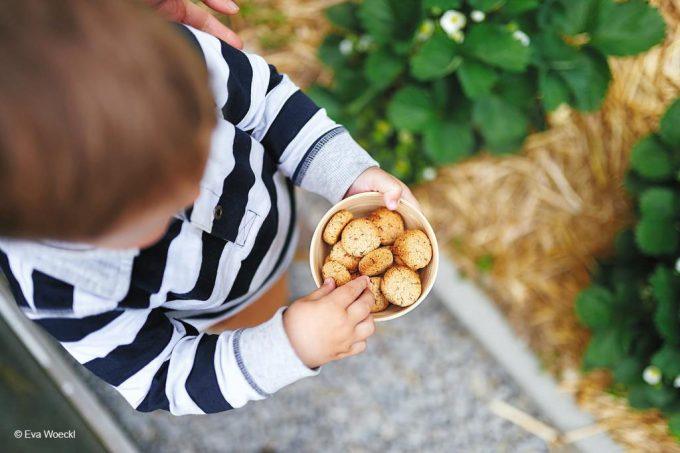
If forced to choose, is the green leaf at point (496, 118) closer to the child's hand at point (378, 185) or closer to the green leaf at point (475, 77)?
the green leaf at point (475, 77)

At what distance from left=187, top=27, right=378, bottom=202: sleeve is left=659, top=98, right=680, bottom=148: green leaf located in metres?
0.81

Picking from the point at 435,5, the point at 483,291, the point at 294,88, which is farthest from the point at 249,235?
the point at 483,291

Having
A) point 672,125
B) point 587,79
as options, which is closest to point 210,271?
point 587,79

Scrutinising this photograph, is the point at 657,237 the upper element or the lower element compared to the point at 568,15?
lower

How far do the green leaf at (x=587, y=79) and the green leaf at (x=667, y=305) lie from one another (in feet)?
1.37

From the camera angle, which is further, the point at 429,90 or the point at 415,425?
the point at 415,425

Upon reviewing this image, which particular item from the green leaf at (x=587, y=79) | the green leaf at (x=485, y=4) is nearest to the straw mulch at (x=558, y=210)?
the green leaf at (x=587, y=79)

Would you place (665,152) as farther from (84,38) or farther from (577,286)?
(84,38)

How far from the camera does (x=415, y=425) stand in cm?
157

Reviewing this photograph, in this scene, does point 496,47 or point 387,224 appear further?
point 496,47

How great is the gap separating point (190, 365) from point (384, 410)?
36.8 inches

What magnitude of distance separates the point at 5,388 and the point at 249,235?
812mm

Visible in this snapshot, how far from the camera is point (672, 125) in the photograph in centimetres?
126

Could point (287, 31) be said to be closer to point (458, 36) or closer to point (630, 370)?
point (458, 36)
